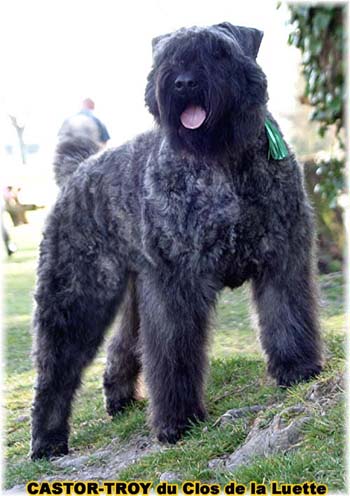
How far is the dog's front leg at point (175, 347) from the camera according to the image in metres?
4.54

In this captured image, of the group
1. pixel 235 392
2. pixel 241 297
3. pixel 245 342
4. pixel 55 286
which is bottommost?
pixel 241 297

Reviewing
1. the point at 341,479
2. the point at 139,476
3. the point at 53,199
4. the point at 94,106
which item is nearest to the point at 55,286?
the point at 53,199

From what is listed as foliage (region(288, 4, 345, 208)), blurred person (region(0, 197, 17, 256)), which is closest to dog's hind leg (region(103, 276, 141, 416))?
foliage (region(288, 4, 345, 208))

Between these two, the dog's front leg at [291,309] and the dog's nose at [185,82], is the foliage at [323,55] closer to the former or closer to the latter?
the dog's front leg at [291,309]

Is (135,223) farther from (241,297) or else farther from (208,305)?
(241,297)

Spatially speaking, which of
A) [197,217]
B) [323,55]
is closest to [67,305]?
[197,217]

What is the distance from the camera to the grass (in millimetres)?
A: 3629

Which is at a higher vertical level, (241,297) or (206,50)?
(206,50)

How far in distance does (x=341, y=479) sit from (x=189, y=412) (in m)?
1.44

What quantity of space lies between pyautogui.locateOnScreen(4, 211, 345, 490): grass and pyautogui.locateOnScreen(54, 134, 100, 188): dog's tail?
1.34 metres

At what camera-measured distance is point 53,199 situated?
571cm

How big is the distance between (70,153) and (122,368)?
1563 mm

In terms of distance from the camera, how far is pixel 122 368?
5812mm

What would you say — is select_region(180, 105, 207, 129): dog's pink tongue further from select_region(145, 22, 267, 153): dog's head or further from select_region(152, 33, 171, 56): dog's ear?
select_region(152, 33, 171, 56): dog's ear
